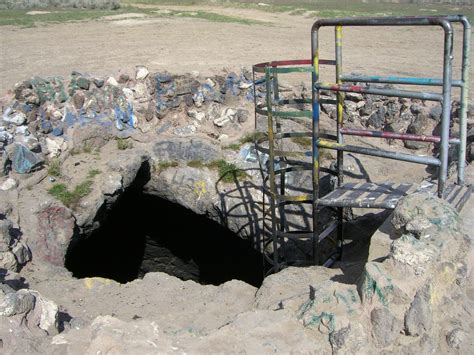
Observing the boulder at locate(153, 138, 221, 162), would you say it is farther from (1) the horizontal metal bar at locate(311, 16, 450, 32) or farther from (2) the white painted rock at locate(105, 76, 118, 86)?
(1) the horizontal metal bar at locate(311, 16, 450, 32)

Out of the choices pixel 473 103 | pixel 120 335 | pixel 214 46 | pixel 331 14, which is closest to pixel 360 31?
pixel 331 14

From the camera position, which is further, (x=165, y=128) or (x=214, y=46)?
(x=214, y=46)

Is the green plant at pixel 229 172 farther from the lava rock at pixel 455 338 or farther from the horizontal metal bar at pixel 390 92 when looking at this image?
the lava rock at pixel 455 338

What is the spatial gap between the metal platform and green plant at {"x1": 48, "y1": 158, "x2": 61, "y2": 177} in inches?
157

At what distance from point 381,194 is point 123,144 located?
4697mm

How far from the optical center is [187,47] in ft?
38.5

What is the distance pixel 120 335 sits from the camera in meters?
3.18

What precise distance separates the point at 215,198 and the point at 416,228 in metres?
4.98

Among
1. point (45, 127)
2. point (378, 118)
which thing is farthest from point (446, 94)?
point (45, 127)

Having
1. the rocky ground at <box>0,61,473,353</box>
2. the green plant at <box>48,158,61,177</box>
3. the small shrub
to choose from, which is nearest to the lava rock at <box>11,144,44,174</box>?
the rocky ground at <box>0,61,473,353</box>

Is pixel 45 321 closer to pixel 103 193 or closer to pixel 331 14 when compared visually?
pixel 103 193

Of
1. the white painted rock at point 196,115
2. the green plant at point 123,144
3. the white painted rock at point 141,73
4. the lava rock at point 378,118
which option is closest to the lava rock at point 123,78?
the white painted rock at point 141,73

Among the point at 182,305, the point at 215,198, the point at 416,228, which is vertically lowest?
the point at 215,198

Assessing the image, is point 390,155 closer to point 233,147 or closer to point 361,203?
point 361,203
